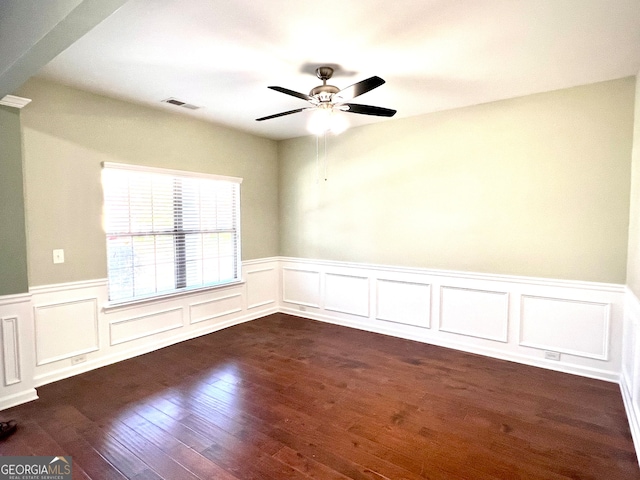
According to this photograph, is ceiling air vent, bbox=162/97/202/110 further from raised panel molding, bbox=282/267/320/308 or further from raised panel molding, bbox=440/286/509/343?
raised panel molding, bbox=440/286/509/343

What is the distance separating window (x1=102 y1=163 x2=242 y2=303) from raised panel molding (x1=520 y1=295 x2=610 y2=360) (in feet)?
12.3

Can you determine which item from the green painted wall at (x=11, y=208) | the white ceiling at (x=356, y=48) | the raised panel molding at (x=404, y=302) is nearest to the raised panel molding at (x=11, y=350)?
the green painted wall at (x=11, y=208)

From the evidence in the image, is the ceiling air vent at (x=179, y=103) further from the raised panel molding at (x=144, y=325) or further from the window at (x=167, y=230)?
the raised panel molding at (x=144, y=325)

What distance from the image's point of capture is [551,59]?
2.69m

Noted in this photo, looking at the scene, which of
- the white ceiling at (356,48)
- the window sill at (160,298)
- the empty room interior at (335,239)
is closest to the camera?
the white ceiling at (356,48)

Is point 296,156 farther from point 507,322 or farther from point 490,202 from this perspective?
point 507,322

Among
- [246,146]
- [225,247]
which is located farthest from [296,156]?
[225,247]

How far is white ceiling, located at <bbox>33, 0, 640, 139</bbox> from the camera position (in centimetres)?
207

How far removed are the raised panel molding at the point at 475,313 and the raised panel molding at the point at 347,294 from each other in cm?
105

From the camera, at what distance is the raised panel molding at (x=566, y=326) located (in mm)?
3238

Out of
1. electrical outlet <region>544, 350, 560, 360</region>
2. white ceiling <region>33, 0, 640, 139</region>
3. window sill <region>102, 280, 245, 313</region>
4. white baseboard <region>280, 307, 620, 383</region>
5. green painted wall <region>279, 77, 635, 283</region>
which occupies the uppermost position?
white ceiling <region>33, 0, 640, 139</region>

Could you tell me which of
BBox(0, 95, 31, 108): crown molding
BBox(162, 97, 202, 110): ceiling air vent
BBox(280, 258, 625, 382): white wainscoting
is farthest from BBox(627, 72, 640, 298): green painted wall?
BBox(0, 95, 31, 108): crown molding

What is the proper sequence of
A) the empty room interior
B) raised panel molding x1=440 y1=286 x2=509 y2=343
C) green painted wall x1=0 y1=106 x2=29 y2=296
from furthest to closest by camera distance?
1. raised panel molding x1=440 y1=286 x2=509 y2=343
2. green painted wall x1=0 y1=106 x2=29 y2=296
3. the empty room interior

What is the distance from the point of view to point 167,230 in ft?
13.5
